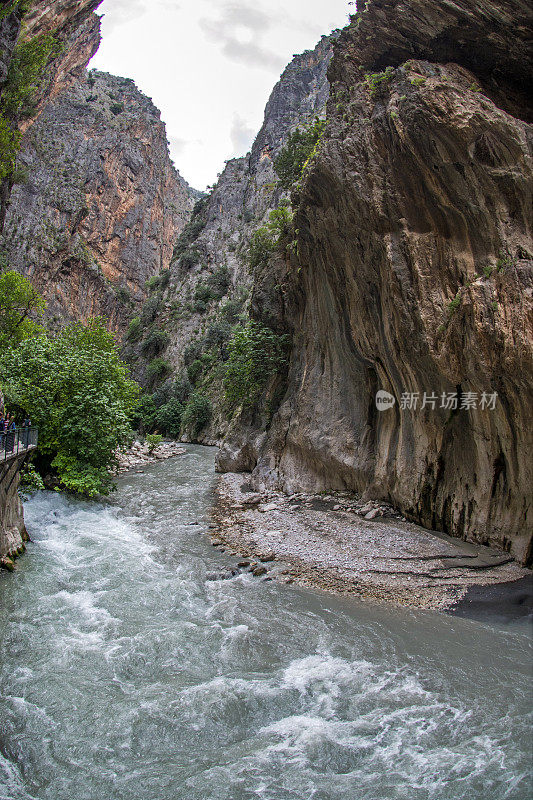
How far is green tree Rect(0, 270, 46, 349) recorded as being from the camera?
25953mm

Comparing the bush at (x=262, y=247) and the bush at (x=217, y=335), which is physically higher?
the bush at (x=262, y=247)

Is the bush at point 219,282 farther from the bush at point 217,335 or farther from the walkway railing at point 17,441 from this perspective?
the walkway railing at point 17,441

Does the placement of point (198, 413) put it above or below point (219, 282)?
below

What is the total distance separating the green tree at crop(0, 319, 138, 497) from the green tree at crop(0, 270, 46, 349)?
10.1 m

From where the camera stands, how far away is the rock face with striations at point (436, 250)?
9.91m

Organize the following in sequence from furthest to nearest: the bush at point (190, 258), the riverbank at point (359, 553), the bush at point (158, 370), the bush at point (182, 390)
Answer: the bush at point (190, 258), the bush at point (158, 370), the bush at point (182, 390), the riverbank at point (359, 553)

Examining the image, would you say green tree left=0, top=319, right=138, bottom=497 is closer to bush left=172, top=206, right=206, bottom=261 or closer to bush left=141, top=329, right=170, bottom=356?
bush left=141, top=329, right=170, bottom=356

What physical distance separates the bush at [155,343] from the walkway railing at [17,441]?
42.8 metres

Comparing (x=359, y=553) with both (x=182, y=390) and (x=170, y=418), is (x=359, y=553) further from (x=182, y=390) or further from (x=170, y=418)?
(x=182, y=390)

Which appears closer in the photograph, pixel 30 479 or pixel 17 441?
pixel 17 441

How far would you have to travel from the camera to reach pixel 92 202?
6512 cm

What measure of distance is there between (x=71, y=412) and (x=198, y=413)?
81.0 ft

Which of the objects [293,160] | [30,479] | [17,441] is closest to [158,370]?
[293,160]

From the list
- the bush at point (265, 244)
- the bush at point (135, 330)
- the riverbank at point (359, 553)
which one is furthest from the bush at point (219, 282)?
the riverbank at point (359, 553)
